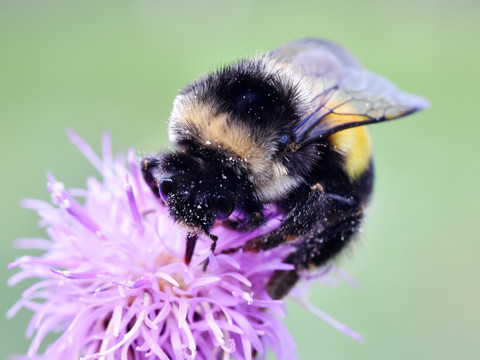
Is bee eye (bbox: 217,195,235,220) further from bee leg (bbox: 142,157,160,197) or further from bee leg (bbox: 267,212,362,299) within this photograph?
bee leg (bbox: 267,212,362,299)

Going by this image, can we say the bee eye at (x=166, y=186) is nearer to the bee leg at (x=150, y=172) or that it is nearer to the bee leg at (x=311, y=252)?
the bee leg at (x=150, y=172)

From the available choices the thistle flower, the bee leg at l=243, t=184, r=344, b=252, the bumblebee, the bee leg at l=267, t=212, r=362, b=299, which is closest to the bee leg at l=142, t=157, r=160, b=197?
the bumblebee

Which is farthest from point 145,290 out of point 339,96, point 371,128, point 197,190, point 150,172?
point 371,128

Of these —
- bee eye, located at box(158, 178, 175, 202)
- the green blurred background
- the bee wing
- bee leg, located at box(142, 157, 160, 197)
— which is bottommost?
the green blurred background

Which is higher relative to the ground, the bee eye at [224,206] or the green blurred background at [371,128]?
the bee eye at [224,206]

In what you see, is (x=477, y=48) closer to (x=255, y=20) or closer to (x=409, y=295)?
(x=255, y=20)

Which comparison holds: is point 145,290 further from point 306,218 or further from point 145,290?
point 306,218

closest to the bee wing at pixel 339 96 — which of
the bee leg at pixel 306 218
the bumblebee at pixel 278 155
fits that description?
the bumblebee at pixel 278 155
